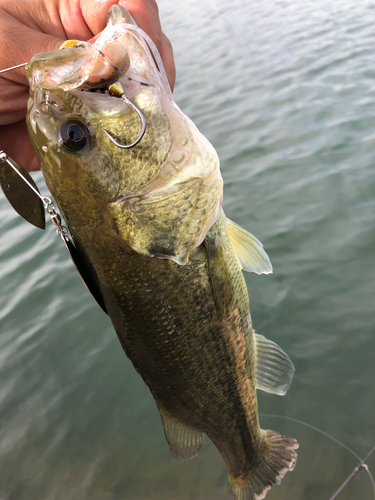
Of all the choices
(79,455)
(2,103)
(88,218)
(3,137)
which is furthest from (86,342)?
(88,218)

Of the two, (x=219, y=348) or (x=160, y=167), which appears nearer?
(x=160, y=167)

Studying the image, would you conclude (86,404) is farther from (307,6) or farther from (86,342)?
(307,6)

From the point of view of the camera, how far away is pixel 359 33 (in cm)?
995

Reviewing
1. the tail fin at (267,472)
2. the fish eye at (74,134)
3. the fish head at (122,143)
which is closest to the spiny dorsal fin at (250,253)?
the fish head at (122,143)

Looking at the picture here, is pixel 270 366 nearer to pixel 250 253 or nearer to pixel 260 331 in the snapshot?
pixel 250 253

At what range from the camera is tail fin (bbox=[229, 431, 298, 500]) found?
7.82 ft

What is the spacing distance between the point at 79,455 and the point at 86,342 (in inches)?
46.8

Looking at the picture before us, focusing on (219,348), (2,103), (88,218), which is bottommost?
(219,348)

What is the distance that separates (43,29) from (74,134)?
1.03m

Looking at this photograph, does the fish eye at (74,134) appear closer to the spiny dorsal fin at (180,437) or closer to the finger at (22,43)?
the finger at (22,43)

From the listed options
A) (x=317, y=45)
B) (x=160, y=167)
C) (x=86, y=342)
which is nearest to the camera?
(x=160, y=167)

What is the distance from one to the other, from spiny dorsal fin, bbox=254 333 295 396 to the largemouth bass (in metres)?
0.24

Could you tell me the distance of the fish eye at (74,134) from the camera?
55.6 inches

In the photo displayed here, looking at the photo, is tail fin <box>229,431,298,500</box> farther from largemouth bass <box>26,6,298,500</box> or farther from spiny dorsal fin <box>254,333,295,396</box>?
largemouth bass <box>26,6,298,500</box>
